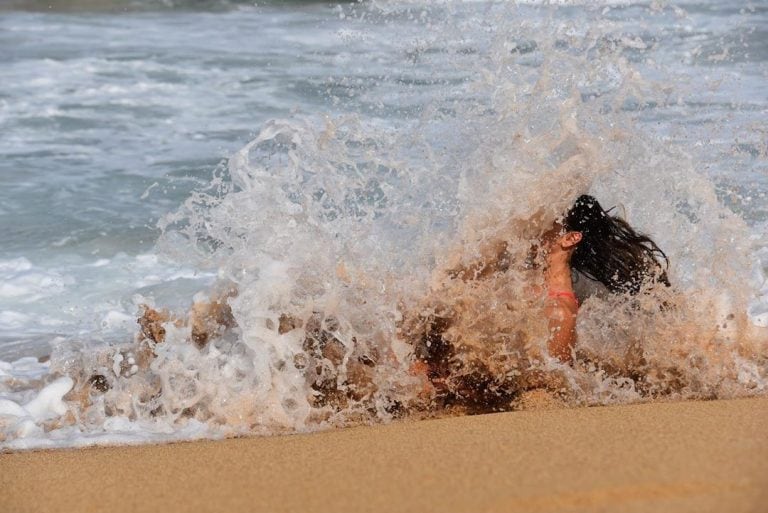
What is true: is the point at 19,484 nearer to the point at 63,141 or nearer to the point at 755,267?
the point at 755,267

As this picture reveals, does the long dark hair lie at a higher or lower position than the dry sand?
higher

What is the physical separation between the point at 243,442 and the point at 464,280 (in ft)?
4.20

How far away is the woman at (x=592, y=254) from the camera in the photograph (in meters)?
4.92

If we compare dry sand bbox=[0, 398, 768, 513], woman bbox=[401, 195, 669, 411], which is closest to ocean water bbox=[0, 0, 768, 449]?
woman bbox=[401, 195, 669, 411]

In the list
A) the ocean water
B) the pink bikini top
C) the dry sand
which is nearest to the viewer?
the dry sand

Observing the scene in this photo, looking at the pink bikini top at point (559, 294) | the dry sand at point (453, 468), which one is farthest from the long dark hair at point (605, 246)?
the dry sand at point (453, 468)

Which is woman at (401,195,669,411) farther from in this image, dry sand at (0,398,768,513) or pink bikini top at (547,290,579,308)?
dry sand at (0,398,768,513)

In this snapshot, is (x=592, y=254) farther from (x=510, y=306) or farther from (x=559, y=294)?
(x=510, y=306)

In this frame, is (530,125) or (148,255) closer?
(530,125)

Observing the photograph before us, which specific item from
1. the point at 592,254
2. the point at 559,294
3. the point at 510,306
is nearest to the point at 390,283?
the point at 510,306

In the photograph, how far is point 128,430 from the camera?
4.67 m

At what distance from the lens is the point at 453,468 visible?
3572mm

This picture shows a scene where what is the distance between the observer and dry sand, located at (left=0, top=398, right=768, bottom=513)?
130 inches

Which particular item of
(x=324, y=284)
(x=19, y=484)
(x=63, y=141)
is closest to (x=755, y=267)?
(x=324, y=284)
